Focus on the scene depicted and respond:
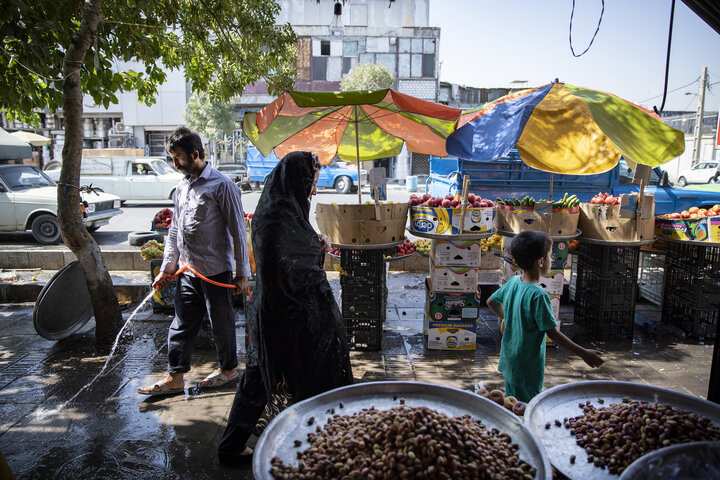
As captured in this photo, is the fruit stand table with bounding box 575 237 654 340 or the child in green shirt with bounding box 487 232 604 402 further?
the fruit stand table with bounding box 575 237 654 340

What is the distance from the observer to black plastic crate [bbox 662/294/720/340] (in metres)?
5.24

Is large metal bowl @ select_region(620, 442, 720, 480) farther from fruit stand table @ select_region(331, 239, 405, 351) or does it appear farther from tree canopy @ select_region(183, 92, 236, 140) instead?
tree canopy @ select_region(183, 92, 236, 140)

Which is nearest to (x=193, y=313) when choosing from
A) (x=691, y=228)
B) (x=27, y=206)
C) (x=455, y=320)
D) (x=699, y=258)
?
(x=455, y=320)

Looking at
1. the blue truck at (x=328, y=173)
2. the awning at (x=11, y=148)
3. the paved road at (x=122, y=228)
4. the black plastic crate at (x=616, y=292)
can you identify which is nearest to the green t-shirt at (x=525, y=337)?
the black plastic crate at (x=616, y=292)

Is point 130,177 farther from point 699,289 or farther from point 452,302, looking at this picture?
point 699,289

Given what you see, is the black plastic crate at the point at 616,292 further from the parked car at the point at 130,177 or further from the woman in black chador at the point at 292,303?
the parked car at the point at 130,177

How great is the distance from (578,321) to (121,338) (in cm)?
535

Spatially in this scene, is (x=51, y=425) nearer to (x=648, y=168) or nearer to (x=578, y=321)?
(x=578, y=321)

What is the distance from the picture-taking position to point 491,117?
4.84 metres

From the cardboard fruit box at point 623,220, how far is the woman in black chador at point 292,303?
373cm

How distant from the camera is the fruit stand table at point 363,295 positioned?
4.88 metres

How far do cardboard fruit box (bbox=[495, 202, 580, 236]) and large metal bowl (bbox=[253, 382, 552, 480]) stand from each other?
3327 mm

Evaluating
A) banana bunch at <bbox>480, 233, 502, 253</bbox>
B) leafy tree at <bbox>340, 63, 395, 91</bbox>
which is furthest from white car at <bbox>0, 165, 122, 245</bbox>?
leafy tree at <bbox>340, 63, 395, 91</bbox>

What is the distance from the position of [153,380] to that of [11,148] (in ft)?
35.7
